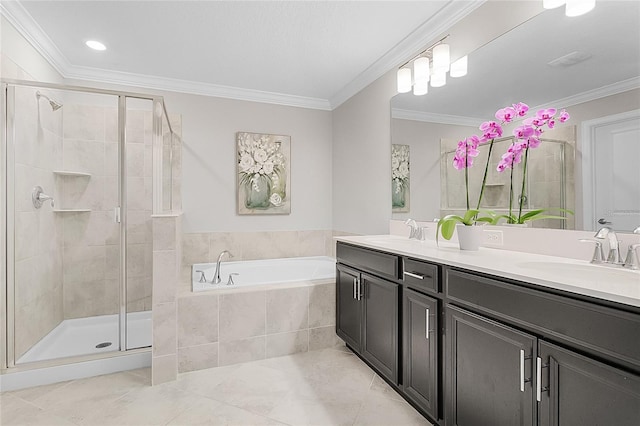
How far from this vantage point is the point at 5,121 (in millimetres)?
2086

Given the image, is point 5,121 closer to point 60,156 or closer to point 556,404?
point 60,156

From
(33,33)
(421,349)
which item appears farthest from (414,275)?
(33,33)

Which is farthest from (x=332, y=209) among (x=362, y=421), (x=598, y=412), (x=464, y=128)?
(x=598, y=412)

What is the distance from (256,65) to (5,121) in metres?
1.84

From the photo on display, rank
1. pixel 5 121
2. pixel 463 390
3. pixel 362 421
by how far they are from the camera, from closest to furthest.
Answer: pixel 463 390, pixel 362 421, pixel 5 121

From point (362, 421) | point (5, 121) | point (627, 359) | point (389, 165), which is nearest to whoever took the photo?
point (627, 359)

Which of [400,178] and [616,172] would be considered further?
[400,178]

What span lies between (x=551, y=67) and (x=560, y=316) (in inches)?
48.7

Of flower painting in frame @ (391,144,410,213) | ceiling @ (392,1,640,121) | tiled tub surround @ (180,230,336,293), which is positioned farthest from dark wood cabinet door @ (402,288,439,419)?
tiled tub surround @ (180,230,336,293)

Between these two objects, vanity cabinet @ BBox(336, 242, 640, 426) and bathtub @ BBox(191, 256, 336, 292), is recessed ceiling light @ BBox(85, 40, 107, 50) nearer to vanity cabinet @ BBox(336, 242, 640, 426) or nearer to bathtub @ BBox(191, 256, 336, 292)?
bathtub @ BBox(191, 256, 336, 292)

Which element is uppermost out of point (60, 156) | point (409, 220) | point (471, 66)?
point (471, 66)

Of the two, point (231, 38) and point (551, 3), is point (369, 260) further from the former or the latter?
point (231, 38)

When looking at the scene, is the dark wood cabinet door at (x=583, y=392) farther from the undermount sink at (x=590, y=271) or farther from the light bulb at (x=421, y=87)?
the light bulb at (x=421, y=87)

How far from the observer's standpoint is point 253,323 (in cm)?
248
